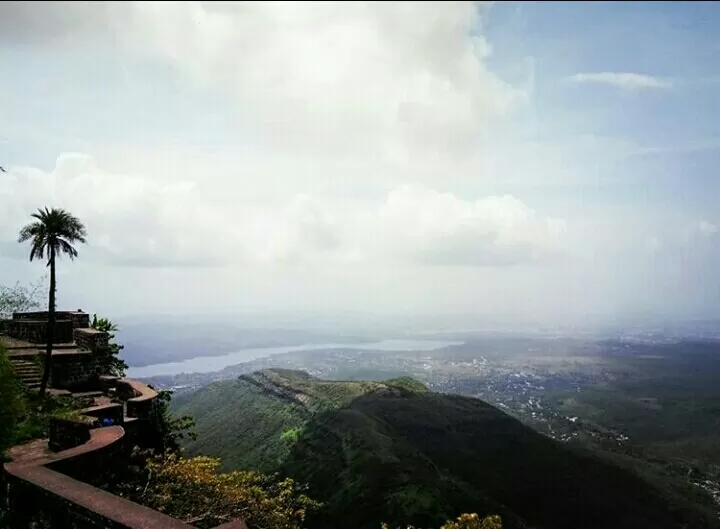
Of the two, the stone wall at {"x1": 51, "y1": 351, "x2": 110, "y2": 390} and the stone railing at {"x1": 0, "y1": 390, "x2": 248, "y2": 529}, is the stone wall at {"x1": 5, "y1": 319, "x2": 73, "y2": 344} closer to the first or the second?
the stone wall at {"x1": 51, "y1": 351, "x2": 110, "y2": 390}

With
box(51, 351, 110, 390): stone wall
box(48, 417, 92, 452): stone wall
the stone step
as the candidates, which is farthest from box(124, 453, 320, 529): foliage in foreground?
box(51, 351, 110, 390): stone wall

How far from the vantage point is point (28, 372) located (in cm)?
2477

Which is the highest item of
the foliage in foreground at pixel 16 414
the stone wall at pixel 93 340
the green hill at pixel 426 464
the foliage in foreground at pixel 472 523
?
the stone wall at pixel 93 340

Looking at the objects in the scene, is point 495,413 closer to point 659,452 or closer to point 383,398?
point 383,398

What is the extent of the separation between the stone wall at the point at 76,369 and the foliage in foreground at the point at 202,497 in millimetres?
12687

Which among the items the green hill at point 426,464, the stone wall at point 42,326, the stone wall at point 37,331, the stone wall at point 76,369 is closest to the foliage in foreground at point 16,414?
the stone wall at point 76,369

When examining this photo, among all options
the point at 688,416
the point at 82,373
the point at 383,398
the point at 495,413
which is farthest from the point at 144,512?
the point at 688,416

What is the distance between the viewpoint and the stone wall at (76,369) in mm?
25375

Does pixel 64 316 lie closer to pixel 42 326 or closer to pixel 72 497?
pixel 42 326

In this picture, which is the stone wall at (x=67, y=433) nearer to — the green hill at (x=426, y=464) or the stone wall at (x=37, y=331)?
the stone wall at (x=37, y=331)

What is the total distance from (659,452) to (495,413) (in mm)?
52727

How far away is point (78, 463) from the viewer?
12867mm

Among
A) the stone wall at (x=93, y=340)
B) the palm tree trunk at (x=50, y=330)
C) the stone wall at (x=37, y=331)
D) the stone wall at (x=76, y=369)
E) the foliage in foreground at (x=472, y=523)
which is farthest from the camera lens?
the stone wall at (x=37, y=331)

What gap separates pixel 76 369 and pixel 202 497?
599 inches
